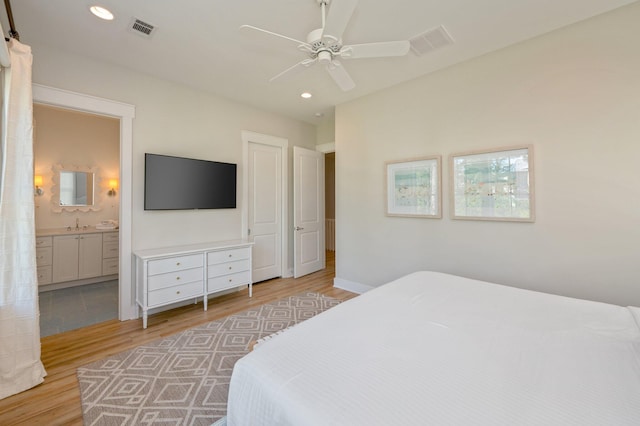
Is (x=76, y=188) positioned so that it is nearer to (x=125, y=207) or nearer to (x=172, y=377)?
(x=125, y=207)

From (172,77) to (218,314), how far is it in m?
2.84

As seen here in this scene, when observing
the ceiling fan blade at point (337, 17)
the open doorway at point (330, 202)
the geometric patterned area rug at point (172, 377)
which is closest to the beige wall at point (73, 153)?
the geometric patterned area rug at point (172, 377)

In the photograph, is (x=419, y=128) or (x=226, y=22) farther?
(x=419, y=128)

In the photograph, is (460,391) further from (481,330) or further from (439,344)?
(481,330)

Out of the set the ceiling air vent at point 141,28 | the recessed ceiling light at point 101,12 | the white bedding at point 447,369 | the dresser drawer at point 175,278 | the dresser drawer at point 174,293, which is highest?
the ceiling air vent at point 141,28

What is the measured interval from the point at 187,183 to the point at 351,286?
8.50 ft

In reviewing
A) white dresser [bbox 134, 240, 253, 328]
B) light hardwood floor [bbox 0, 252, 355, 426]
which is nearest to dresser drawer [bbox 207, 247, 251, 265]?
white dresser [bbox 134, 240, 253, 328]

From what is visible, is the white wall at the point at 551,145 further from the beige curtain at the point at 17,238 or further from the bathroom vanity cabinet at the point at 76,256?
the bathroom vanity cabinet at the point at 76,256

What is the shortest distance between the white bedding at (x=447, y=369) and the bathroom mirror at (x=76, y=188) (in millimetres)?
5113

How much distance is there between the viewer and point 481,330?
52.1 inches

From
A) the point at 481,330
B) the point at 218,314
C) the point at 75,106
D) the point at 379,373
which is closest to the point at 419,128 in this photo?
the point at 481,330

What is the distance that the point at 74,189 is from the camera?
4461 millimetres

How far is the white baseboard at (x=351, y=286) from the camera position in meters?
3.72

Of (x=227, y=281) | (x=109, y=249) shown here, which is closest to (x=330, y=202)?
(x=227, y=281)
